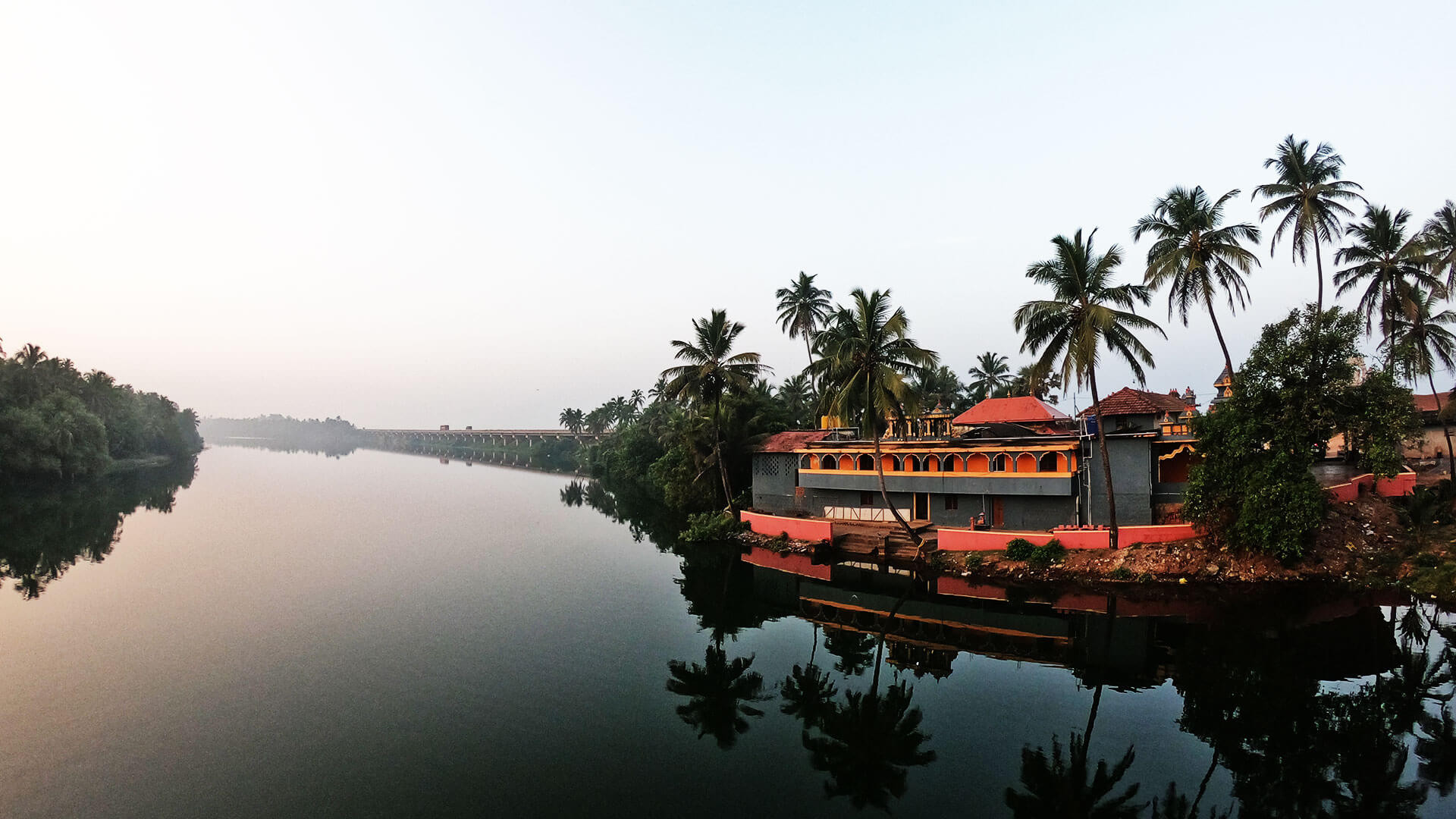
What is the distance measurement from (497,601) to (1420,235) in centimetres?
4171

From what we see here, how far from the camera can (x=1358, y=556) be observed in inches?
855

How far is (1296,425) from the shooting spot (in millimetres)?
20562

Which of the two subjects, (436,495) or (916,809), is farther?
(436,495)

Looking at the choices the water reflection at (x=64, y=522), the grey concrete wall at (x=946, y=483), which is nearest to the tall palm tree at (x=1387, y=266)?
the grey concrete wall at (x=946, y=483)

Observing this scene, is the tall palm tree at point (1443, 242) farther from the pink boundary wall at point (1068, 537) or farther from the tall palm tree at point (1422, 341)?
the pink boundary wall at point (1068, 537)

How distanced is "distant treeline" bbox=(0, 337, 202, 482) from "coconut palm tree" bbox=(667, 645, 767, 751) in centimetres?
6801

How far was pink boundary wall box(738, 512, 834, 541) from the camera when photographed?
99.2 feet

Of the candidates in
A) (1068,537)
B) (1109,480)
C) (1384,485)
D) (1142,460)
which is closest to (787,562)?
(1068,537)

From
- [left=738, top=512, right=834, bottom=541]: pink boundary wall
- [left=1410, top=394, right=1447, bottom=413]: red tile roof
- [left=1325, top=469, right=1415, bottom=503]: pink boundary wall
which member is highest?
[left=1410, top=394, right=1447, bottom=413]: red tile roof

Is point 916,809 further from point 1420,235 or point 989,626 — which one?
point 1420,235

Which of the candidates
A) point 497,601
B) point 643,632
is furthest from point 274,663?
point 643,632

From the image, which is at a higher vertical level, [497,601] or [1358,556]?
[1358,556]

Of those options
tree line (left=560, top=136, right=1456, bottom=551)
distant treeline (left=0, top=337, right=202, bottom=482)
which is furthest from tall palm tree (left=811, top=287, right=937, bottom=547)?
distant treeline (left=0, top=337, right=202, bottom=482)

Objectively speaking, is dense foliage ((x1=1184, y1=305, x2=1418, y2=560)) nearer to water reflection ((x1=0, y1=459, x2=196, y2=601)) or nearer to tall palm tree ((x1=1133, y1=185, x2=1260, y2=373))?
tall palm tree ((x1=1133, y1=185, x2=1260, y2=373))
